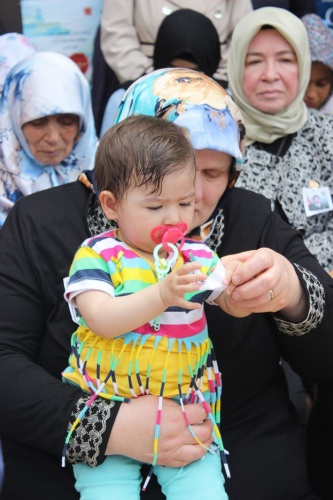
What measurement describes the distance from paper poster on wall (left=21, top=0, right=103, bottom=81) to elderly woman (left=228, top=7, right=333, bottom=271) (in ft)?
3.72

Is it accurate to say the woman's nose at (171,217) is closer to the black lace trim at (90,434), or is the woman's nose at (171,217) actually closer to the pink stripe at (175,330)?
the pink stripe at (175,330)

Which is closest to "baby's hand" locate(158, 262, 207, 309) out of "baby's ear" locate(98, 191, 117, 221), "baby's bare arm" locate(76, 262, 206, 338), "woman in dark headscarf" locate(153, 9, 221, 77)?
"baby's bare arm" locate(76, 262, 206, 338)

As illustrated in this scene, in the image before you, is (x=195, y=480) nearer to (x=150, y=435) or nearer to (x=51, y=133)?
(x=150, y=435)

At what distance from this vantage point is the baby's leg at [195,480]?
62.7 inches

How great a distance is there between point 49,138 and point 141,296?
1.81 m

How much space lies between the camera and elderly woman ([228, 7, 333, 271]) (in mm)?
3000

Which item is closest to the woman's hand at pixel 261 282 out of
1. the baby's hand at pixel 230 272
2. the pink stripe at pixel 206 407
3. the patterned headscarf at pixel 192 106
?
the baby's hand at pixel 230 272

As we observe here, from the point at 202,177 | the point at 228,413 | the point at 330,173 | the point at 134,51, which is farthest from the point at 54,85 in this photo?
the point at 228,413

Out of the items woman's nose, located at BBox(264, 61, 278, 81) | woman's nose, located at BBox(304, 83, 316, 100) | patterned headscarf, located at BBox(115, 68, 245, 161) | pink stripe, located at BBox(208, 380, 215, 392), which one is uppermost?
patterned headscarf, located at BBox(115, 68, 245, 161)

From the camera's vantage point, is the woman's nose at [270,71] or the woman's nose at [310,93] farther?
the woman's nose at [310,93]

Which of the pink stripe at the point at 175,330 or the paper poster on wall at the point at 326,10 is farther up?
the pink stripe at the point at 175,330

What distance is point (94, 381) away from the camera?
1.66 m

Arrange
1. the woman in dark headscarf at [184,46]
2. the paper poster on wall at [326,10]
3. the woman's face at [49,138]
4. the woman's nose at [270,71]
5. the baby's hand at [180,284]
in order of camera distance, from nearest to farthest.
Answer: the baby's hand at [180,284] → the woman's face at [49,138] → the woman's nose at [270,71] → the woman in dark headscarf at [184,46] → the paper poster on wall at [326,10]

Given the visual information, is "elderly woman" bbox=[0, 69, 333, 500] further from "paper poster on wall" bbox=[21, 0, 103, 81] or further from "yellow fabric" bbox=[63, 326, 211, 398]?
"paper poster on wall" bbox=[21, 0, 103, 81]
